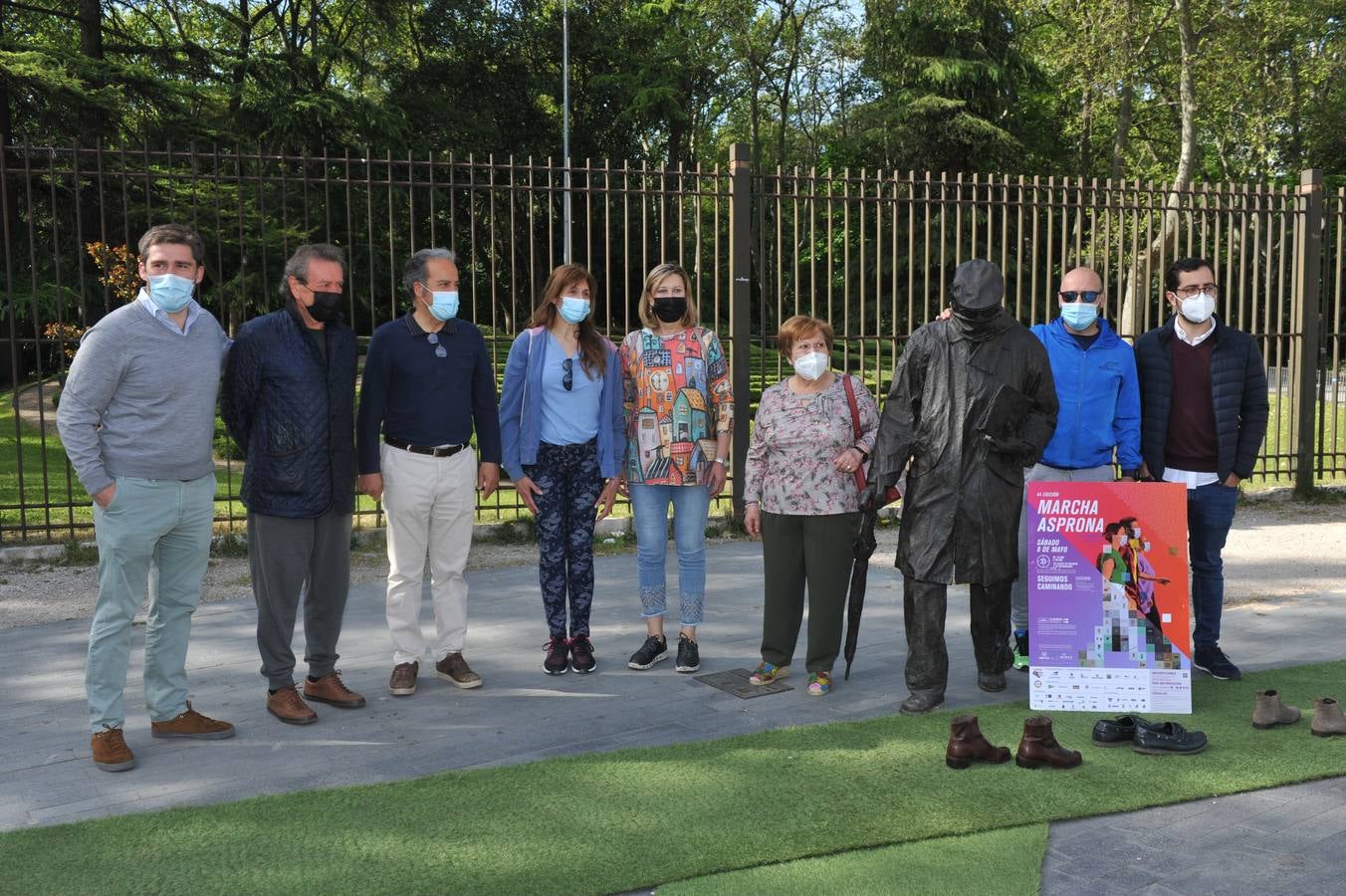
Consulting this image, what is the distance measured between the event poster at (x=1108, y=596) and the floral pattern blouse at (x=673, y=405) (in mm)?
1514

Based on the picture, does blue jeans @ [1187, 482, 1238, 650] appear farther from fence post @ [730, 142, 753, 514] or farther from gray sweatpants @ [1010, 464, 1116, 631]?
fence post @ [730, 142, 753, 514]

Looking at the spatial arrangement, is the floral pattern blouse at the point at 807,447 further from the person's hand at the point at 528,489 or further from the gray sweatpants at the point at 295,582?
the gray sweatpants at the point at 295,582

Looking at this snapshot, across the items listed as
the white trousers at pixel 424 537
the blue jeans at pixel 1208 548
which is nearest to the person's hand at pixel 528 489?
the white trousers at pixel 424 537

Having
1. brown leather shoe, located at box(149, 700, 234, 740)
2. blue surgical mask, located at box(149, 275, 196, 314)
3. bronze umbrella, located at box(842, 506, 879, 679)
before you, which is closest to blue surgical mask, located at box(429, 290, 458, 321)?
blue surgical mask, located at box(149, 275, 196, 314)

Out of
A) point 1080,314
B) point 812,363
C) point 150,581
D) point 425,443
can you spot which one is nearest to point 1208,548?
point 1080,314

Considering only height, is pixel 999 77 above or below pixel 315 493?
above

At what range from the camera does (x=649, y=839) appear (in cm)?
364

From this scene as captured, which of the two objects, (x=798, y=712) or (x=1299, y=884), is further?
(x=798, y=712)

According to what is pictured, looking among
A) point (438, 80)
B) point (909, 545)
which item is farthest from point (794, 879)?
point (438, 80)

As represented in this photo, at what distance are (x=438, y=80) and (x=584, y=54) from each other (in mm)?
5430

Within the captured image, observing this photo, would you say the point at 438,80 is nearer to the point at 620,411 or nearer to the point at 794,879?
the point at 620,411

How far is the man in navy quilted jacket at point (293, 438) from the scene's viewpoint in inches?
187

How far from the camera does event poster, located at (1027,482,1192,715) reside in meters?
4.86

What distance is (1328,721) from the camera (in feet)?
15.0
